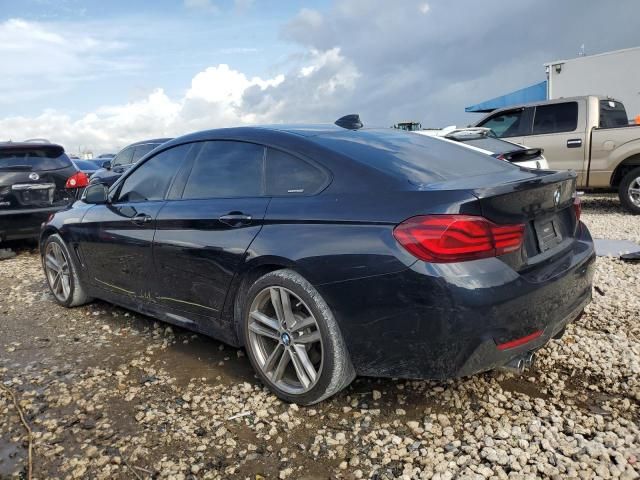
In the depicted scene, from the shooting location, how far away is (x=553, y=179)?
2.57 m

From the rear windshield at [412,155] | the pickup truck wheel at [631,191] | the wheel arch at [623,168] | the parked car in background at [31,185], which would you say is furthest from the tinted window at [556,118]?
the parked car in background at [31,185]

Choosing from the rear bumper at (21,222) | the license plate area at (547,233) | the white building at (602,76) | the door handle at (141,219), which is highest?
the white building at (602,76)

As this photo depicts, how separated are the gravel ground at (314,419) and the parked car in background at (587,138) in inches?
207

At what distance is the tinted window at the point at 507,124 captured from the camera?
29.3 feet

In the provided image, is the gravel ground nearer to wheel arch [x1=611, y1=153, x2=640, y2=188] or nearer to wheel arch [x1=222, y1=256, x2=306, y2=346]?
wheel arch [x1=222, y1=256, x2=306, y2=346]

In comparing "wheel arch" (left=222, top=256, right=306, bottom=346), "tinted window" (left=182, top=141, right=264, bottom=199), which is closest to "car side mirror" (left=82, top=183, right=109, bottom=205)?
"tinted window" (left=182, top=141, right=264, bottom=199)

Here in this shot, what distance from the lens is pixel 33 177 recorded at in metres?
6.93

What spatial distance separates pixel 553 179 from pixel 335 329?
133cm

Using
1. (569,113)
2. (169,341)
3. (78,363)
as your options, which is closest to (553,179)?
(169,341)

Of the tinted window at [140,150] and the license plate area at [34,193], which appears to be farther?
the tinted window at [140,150]

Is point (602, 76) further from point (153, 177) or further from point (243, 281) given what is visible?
point (243, 281)

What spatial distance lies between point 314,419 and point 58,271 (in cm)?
322

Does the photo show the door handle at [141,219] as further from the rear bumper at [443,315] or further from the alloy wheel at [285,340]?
the rear bumper at [443,315]

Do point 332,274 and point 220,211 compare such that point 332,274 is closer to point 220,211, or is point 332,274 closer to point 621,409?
point 220,211
